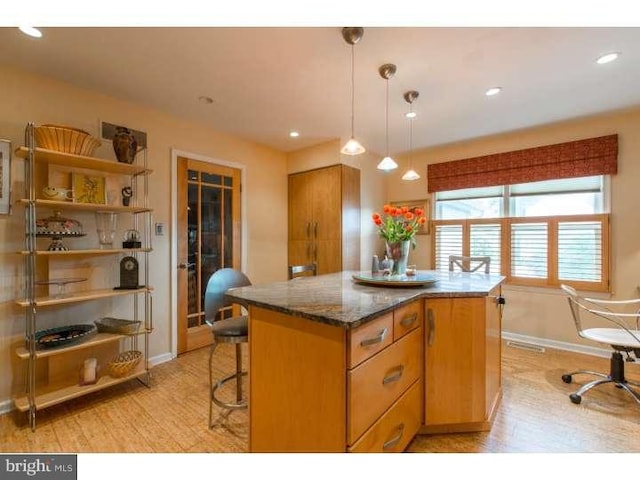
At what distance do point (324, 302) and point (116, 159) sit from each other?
7.62 feet

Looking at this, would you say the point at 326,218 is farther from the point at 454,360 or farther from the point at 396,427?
the point at 396,427

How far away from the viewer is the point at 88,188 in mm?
2309

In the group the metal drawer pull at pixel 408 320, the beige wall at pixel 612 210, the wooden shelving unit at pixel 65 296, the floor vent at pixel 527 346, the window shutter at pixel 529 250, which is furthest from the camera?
the window shutter at pixel 529 250

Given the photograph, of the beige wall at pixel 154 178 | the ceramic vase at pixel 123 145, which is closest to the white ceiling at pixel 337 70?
the beige wall at pixel 154 178

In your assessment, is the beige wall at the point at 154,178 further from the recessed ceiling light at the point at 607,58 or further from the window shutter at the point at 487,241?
the recessed ceiling light at the point at 607,58

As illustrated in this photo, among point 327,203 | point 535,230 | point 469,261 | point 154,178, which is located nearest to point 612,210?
point 535,230

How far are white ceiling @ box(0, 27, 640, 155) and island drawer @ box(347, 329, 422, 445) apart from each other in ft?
5.99

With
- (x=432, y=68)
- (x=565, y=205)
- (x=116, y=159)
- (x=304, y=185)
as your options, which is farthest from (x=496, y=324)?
(x=116, y=159)

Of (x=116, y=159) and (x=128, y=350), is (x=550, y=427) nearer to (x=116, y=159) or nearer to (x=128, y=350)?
(x=128, y=350)

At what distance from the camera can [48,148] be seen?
1.95 meters

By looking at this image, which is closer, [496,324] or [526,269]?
[496,324]

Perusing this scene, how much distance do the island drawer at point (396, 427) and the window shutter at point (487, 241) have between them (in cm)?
253

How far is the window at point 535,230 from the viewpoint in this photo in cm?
303

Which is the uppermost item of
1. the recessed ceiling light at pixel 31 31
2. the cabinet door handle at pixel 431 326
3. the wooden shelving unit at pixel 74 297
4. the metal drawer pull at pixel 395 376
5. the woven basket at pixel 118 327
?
the recessed ceiling light at pixel 31 31
